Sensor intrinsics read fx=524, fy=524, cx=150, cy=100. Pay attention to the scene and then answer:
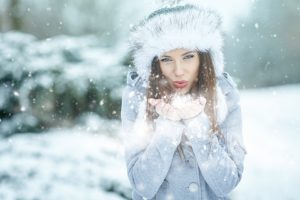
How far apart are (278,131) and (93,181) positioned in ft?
4.05

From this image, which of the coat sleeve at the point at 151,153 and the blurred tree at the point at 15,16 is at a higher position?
the blurred tree at the point at 15,16

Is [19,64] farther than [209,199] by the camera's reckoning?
→ Yes

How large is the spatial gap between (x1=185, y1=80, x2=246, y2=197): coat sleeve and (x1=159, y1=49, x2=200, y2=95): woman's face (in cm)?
12

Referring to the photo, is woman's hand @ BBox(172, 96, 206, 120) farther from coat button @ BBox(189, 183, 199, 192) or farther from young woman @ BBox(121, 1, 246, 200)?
coat button @ BBox(189, 183, 199, 192)

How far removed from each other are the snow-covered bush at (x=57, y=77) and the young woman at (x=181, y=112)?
1270 millimetres

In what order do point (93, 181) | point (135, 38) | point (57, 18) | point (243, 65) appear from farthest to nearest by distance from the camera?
1. point (243, 65)
2. point (57, 18)
3. point (93, 181)
4. point (135, 38)

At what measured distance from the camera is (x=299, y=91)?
3.81 metres

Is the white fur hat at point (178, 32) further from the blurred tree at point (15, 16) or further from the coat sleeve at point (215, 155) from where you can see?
the blurred tree at point (15, 16)

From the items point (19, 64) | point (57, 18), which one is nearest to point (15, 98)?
point (19, 64)

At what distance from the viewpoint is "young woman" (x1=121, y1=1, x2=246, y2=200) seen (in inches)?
52.7

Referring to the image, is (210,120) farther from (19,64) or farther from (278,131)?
(278,131)

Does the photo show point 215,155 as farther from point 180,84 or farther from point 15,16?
point 15,16

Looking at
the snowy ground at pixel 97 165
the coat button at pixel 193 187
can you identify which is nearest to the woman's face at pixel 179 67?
the coat button at pixel 193 187

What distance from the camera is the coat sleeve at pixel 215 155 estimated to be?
1.33 m
